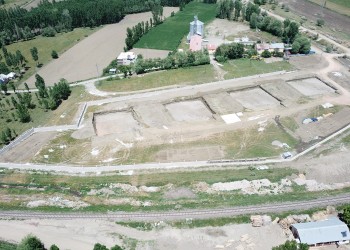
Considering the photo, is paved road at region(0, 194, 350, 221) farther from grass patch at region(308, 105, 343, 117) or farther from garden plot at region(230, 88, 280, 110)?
garden plot at region(230, 88, 280, 110)

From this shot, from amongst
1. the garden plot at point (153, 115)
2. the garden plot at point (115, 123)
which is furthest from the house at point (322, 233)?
the garden plot at point (115, 123)

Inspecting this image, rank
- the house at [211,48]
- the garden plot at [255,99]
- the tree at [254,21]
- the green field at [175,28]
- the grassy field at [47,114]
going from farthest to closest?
the tree at [254,21]
the green field at [175,28]
the house at [211,48]
the garden plot at [255,99]
the grassy field at [47,114]

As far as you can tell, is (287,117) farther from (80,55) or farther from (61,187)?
(80,55)

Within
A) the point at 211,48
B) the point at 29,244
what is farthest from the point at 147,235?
the point at 211,48

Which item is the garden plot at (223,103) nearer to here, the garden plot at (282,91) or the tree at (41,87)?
the garden plot at (282,91)

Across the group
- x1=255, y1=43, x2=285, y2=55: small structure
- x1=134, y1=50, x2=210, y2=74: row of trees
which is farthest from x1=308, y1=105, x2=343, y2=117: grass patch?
x1=134, y1=50, x2=210, y2=74: row of trees

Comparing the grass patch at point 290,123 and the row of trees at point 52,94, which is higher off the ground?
the row of trees at point 52,94
